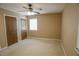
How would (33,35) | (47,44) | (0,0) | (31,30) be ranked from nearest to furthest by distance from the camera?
(0,0), (31,30), (33,35), (47,44)

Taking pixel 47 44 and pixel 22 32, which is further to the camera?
pixel 47 44

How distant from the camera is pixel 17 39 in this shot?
81.6 inches

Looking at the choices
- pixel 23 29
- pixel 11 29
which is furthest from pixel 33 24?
pixel 11 29

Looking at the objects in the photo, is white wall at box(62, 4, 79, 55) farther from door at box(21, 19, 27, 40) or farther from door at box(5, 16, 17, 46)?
door at box(5, 16, 17, 46)

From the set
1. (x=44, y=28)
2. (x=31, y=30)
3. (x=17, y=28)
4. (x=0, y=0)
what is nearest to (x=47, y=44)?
(x=44, y=28)

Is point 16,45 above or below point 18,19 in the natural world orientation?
below

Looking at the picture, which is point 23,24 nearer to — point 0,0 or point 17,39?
point 17,39

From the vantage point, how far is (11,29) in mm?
1926

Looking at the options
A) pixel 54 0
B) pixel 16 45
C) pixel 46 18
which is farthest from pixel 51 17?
pixel 54 0

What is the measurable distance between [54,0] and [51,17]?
162cm

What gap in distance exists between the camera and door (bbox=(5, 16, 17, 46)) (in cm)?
193

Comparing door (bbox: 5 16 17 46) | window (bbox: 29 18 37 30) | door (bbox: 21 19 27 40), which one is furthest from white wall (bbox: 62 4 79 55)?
door (bbox: 5 16 17 46)

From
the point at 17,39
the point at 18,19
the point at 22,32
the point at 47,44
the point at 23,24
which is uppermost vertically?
the point at 18,19

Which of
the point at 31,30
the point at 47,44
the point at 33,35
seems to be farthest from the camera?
the point at 47,44
